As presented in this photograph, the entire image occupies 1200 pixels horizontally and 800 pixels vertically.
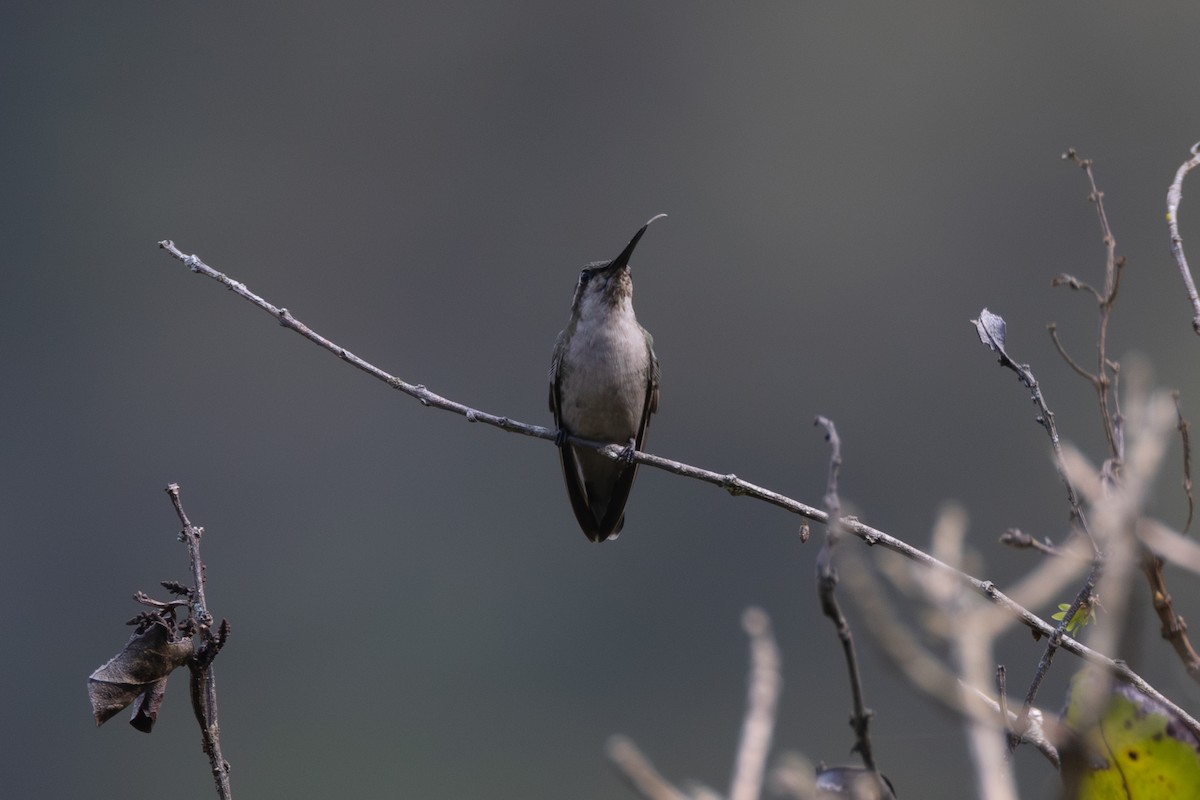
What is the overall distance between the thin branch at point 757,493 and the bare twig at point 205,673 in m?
0.72

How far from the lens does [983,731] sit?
75cm

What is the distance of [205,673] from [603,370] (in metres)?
3.17

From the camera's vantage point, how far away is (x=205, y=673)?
1.48m

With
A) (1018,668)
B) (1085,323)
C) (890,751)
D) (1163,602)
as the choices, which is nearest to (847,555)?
(1163,602)

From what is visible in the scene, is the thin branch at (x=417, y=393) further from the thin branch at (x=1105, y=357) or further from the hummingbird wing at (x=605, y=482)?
the hummingbird wing at (x=605, y=482)

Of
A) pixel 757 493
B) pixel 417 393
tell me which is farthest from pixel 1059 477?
pixel 417 393

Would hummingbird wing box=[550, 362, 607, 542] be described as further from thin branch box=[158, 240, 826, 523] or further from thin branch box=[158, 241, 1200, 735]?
thin branch box=[158, 240, 826, 523]

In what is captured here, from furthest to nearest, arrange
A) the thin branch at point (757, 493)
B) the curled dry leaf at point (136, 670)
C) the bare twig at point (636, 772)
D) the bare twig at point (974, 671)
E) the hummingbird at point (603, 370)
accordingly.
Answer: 1. the hummingbird at point (603, 370)
2. the curled dry leaf at point (136, 670)
3. the thin branch at point (757, 493)
4. the bare twig at point (636, 772)
5. the bare twig at point (974, 671)

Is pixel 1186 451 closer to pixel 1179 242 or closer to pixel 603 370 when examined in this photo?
pixel 1179 242

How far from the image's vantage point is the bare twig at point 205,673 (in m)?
1.36

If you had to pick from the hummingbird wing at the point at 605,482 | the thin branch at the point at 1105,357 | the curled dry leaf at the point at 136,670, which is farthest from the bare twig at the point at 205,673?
the hummingbird wing at the point at 605,482

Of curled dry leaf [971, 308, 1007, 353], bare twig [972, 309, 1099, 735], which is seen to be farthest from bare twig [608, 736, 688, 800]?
curled dry leaf [971, 308, 1007, 353]

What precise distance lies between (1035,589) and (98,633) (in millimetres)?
16093

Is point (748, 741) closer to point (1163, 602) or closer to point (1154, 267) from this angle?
point (1163, 602)
